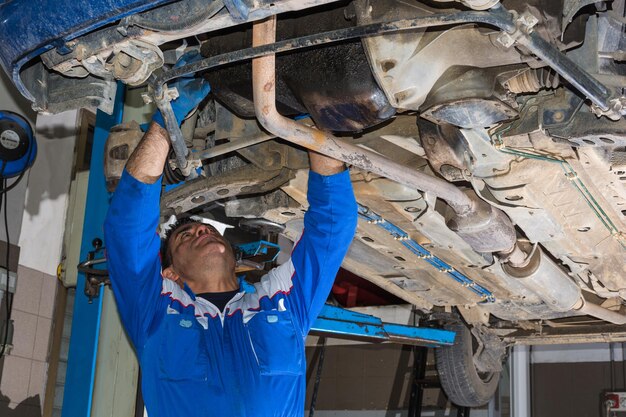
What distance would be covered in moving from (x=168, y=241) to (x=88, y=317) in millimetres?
436

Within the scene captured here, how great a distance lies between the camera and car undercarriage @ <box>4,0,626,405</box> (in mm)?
2027

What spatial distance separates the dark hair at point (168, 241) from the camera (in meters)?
→ 3.24

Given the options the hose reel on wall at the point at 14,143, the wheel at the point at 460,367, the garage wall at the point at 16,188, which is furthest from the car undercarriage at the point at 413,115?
the garage wall at the point at 16,188

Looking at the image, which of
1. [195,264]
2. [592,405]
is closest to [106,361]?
[195,264]

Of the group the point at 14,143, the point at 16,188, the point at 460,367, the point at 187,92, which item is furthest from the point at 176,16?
the point at 16,188

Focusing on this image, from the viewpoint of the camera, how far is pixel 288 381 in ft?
8.61

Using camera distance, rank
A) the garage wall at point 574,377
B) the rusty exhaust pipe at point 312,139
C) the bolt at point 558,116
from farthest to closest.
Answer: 1. the garage wall at point 574,377
2. the bolt at point 558,116
3. the rusty exhaust pipe at point 312,139

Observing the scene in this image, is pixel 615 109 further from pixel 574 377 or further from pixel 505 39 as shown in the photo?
pixel 574 377

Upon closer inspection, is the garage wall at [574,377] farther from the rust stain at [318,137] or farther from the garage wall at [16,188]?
the rust stain at [318,137]

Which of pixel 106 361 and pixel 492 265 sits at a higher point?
pixel 492 265

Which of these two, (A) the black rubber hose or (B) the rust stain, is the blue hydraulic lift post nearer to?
(B) the rust stain

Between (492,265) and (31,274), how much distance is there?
360cm

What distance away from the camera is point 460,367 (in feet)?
15.5

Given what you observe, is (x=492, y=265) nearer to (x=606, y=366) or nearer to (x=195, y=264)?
(x=195, y=264)
